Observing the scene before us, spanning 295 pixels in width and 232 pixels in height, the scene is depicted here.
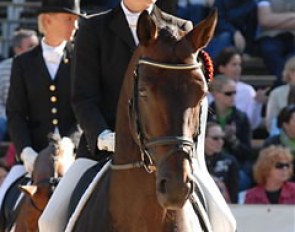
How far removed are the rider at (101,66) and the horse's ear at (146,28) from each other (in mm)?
888

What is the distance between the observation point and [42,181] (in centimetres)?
832

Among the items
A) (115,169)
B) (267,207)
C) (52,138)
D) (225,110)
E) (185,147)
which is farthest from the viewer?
(225,110)

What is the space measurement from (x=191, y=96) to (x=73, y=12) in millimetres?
3631

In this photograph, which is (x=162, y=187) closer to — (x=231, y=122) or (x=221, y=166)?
(x=221, y=166)

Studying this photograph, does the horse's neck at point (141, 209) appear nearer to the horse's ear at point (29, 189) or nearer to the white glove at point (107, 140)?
the white glove at point (107, 140)

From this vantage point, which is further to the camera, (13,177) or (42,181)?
(13,177)

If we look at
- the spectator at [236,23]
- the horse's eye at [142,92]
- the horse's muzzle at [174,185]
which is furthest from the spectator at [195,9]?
the horse's muzzle at [174,185]

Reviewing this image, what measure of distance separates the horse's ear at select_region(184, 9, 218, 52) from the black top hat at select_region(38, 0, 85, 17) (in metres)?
3.34

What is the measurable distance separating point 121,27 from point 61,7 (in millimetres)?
2475

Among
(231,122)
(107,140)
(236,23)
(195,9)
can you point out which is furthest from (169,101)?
(236,23)

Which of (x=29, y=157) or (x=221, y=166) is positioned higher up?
(x=29, y=157)

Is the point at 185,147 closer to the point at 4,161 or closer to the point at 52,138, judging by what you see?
the point at 52,138

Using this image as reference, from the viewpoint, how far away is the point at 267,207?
1038 cm

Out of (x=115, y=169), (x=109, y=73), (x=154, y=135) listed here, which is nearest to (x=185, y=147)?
(x=154, y=135)
